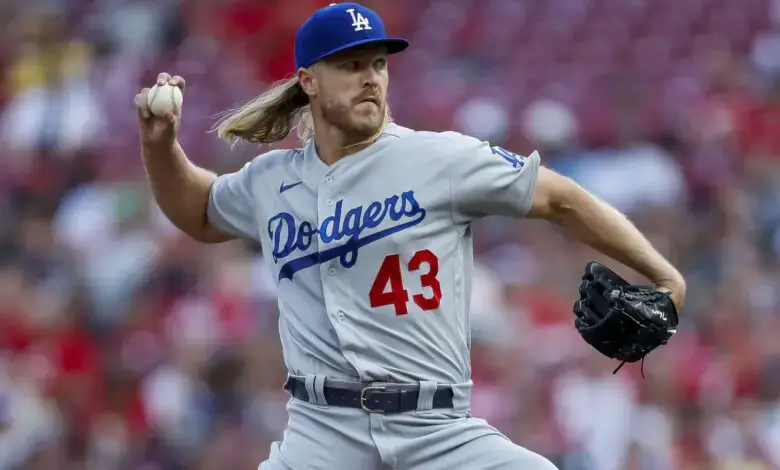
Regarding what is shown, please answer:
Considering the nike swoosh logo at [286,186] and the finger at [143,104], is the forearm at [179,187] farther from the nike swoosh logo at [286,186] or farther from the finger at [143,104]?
the nike swoosh logo at [286,186]

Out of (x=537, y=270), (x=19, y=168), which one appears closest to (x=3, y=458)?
(x=19, y=168)

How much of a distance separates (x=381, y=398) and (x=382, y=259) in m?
0.36

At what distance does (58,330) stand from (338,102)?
4387mm

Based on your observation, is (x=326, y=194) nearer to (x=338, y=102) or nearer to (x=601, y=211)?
(x=338, y=102)

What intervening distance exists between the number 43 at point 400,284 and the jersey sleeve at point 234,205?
20.7 inches

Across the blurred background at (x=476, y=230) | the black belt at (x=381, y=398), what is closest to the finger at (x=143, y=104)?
the black belt at (x=381, y=398)

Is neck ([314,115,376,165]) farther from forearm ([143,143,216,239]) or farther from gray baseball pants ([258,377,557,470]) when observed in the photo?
gray baseball pants ([258,377,557,470])

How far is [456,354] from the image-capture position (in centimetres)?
355

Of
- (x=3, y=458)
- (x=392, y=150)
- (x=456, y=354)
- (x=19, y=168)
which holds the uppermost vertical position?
(x=19, y=168)

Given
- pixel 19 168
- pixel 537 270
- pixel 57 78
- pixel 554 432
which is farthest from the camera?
pixel 57 78

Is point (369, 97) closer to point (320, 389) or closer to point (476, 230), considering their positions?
point (320, 389)

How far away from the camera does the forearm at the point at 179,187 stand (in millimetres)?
3896

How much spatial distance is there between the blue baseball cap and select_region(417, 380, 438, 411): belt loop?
92cm

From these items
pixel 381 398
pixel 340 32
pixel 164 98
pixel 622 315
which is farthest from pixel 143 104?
pixel 622 315
